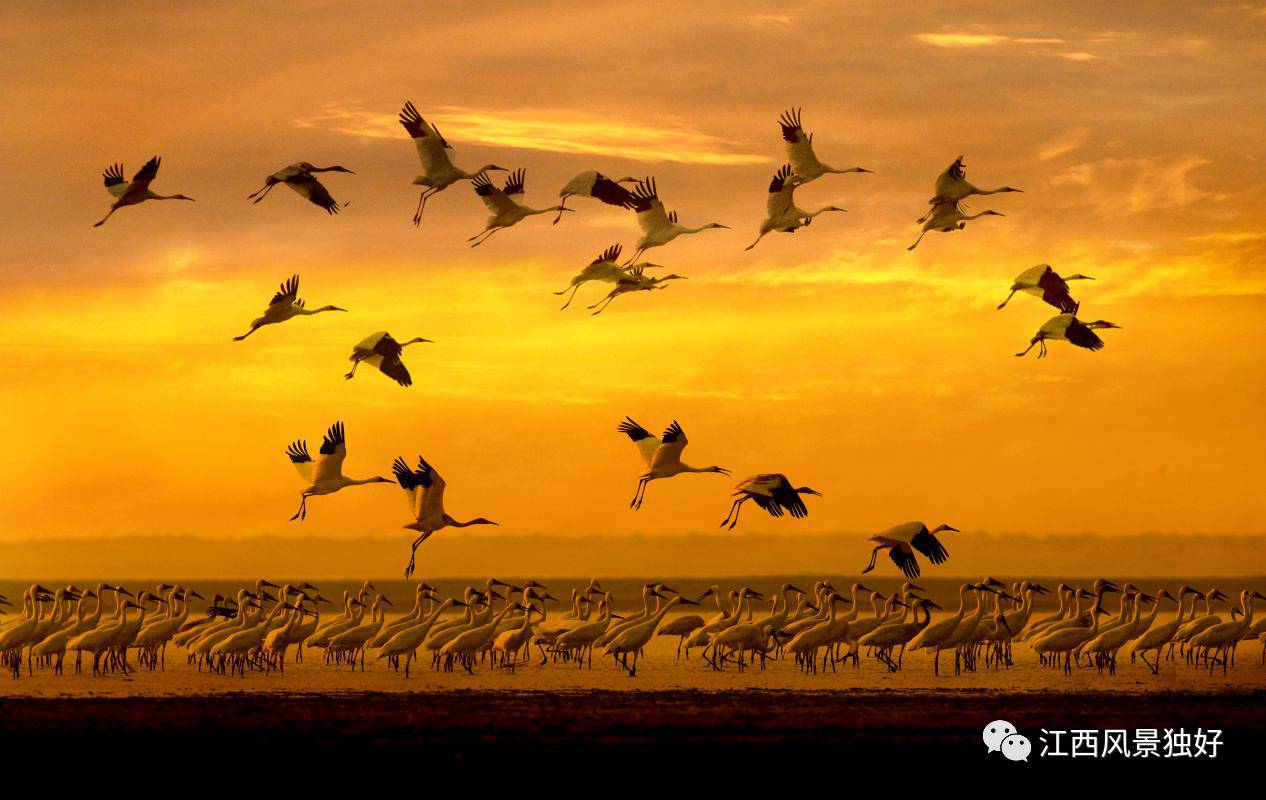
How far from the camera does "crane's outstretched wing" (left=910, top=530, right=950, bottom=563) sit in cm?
3338

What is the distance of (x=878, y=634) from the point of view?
4097 cm

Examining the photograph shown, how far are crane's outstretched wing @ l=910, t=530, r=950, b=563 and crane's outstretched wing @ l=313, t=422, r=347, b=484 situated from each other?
1004cm

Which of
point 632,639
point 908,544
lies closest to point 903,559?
point 908,544

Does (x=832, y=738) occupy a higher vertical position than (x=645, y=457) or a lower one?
lower

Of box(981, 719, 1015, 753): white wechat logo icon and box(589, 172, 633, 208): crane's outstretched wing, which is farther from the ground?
box(589, 172, 633, 208): crane's outstretched wing

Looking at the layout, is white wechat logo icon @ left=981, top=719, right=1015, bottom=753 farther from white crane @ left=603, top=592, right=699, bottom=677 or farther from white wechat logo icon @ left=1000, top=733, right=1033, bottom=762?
white crane @ left=603, top=592, right=699, bottom=677

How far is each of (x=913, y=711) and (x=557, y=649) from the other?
12.9m

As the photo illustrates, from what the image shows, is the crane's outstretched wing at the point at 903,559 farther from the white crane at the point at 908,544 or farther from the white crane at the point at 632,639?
the white crane at the point at 632,639

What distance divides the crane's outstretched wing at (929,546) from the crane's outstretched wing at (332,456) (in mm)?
10045

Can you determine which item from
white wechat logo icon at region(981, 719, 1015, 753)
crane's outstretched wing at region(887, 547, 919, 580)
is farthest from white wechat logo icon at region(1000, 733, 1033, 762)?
crane's outstretched wing at region(887, 547, 919, 580)

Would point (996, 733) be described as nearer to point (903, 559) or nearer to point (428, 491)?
point (903, 559)

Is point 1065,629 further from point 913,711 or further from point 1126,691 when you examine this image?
point 913,711

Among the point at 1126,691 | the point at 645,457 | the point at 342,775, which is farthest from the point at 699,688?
the point at 342,775

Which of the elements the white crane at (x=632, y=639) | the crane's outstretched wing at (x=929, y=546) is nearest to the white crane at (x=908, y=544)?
the crane's outstretched wing at (x=929, y=546)
